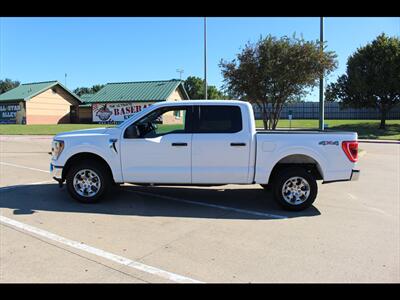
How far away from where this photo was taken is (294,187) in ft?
21.9

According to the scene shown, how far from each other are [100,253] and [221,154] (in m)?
2.87

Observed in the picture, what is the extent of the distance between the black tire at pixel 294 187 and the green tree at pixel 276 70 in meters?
9.16

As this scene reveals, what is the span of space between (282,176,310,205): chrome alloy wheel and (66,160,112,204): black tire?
321 cm

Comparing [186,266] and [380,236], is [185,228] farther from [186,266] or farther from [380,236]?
[380,236]

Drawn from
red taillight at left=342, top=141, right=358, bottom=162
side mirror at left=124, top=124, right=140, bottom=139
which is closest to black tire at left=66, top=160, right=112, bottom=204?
side mirror at left=124, top=124, right=140, bottom=139

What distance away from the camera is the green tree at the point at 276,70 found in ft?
49.5

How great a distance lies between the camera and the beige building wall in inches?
1955

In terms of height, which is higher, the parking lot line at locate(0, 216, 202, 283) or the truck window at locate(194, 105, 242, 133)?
the truck window at locate(194, 105, 242, 133)

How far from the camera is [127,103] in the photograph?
166 feet

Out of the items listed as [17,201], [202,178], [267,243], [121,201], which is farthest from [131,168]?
[267,243]

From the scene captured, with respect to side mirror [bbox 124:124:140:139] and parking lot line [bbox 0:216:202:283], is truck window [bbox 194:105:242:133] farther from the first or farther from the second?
parking lot line [bbox 0:216:202:283]

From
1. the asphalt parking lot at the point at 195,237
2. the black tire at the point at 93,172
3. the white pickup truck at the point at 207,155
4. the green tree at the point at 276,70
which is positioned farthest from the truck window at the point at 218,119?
the green tree at the point at 276,70

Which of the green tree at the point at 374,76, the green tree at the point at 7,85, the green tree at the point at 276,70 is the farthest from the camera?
the green tree at the point at 7,85

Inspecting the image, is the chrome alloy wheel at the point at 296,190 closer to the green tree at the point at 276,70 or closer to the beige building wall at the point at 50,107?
the green tree at the point at 276,70
